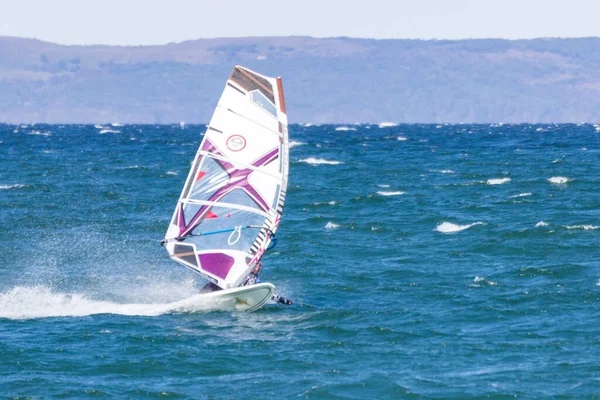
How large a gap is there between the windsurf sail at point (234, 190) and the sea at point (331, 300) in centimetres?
140

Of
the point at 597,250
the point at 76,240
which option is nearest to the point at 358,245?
the point at 597,250

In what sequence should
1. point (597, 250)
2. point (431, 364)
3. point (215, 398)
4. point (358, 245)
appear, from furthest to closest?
1. point (358, 245)
2. point (597, 250)
3. point (431, 364)
4. point (215, 398)

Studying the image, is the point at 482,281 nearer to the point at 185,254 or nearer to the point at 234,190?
the point at 234,190

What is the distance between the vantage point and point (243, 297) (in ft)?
90.8

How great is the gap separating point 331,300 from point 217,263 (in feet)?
11.2

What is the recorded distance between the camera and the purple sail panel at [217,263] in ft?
92.2

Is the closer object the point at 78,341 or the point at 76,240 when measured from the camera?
the point at 78,341

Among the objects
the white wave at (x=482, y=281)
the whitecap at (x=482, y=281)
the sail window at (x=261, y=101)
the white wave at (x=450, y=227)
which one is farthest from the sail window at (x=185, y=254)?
the white wave at (x=450, y=227)

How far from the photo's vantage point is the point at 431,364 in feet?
74.1

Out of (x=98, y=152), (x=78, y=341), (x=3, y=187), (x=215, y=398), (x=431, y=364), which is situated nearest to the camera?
(x=215, y=398)

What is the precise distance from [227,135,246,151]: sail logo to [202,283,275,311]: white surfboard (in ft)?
11.7

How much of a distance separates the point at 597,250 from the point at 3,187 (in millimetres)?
34802

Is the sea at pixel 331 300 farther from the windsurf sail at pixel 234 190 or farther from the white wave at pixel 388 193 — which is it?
the windsurf sail at pixel 234 190

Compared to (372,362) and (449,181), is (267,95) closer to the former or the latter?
(372,362)
